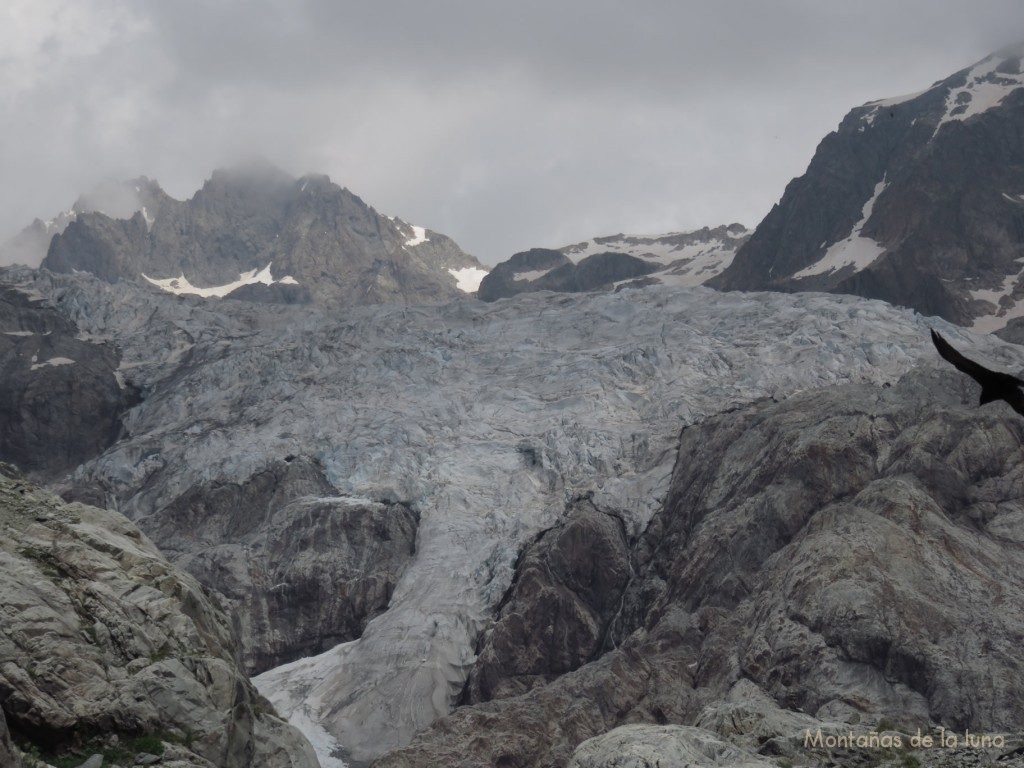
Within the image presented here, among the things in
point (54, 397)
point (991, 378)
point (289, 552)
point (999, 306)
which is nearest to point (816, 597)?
point (289, 552)

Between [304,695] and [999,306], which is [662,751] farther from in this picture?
[999,306]

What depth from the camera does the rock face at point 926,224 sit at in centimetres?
15488

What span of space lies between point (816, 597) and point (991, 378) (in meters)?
50.9

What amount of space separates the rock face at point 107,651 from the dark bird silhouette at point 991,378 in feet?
65.3

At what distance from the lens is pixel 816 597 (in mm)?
62938

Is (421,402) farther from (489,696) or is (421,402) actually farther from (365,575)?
(489,696)

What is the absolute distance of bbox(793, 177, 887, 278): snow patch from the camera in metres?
176

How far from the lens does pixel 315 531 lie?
91875 millimetres

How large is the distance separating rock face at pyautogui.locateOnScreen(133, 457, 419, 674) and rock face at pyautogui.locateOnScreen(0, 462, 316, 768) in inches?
1921

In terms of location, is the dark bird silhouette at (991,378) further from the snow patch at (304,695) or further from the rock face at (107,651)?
the snow patch at (304,695)

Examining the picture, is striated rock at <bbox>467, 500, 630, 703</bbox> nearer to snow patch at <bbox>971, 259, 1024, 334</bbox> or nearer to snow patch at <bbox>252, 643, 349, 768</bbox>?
snow patch at <bbox>252, 643, 349, 768</bbox>

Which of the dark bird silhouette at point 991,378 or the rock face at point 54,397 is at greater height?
the rock face at point 54,397

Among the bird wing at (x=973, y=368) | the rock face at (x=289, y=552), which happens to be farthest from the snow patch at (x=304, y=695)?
the bird wing at (x=973, y=368)

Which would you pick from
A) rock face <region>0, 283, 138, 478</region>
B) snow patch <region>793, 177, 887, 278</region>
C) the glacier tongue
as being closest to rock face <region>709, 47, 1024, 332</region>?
snow patch <region>793, 177, 887, 278</region>
